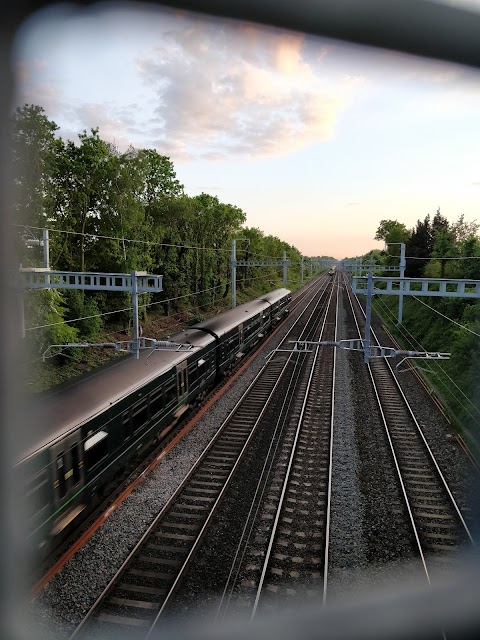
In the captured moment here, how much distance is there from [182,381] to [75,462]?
4179 millimetres

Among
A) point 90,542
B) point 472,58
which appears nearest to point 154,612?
point 90,542

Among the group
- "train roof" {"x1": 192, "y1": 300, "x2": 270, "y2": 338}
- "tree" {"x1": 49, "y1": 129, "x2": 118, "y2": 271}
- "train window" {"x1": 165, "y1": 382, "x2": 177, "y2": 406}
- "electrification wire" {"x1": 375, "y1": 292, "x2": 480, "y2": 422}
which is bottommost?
"electrification wire" {"x1": 375, "y1": 292, "x2": 480, "y2": 422}

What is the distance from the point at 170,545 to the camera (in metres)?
6.15

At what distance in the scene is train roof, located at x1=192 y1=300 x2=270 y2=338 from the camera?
12.9 metres

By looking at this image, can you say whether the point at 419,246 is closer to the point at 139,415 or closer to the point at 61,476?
the point at 139,415

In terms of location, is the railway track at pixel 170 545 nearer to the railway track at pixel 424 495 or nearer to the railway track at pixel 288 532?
the railway track at pixel 288 532

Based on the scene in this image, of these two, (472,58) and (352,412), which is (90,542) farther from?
(352,412)

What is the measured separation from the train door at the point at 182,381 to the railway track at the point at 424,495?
433cm

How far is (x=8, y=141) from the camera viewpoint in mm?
1209

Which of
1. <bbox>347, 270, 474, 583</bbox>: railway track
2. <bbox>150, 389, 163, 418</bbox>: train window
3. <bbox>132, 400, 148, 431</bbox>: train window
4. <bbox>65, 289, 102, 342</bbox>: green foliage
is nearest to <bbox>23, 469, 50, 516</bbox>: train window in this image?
<bbox>132, 400, 148, 431</bbox>: train window

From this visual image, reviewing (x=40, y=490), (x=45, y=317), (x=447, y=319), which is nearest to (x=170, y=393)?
(x=40, y=490)

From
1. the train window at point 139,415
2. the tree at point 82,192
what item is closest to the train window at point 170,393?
the train window at point 139,415

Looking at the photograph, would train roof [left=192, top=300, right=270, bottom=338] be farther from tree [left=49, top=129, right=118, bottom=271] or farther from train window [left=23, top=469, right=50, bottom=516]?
train window [left=23, top=469, right=50, bottom=516]

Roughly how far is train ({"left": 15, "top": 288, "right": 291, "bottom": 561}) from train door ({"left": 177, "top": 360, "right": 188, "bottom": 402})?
2 cm
